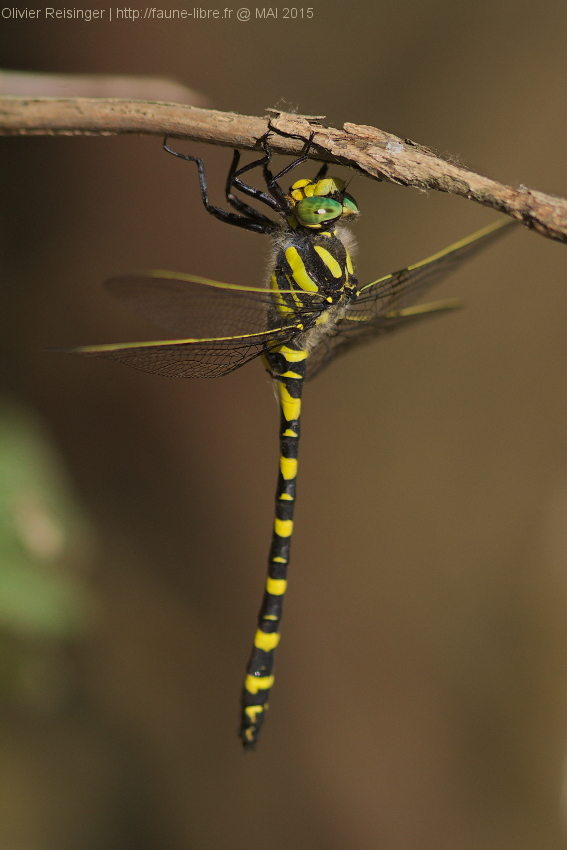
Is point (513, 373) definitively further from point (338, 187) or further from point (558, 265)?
point (338, 187)

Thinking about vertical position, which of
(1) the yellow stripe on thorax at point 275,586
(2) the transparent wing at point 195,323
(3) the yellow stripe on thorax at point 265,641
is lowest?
(3) the yellow stripe on thorax at point 265,641

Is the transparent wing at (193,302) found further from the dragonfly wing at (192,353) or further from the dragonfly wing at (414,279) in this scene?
the dragonfly wing at (414,279)

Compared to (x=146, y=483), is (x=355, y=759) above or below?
below

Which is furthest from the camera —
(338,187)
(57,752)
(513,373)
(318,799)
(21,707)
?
(513,373)

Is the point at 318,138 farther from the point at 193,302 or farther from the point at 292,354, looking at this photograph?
the point at 292,354

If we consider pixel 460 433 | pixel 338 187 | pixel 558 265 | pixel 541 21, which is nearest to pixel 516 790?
pixel 460 433

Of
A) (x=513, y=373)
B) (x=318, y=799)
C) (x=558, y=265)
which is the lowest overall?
(x=318, y=799)

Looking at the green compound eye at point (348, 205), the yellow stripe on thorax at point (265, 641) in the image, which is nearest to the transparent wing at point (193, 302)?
the green compound eye at point (348, 205)
